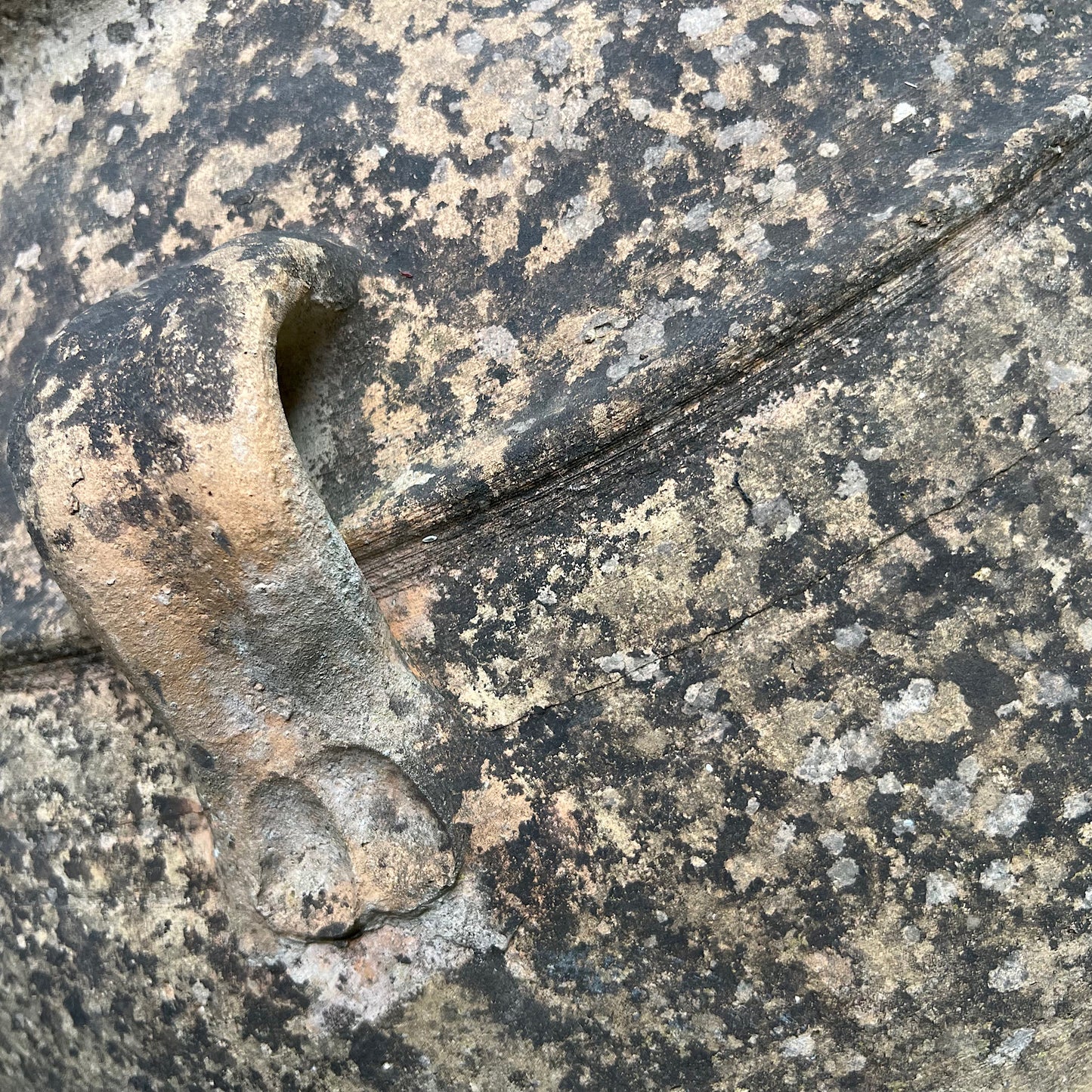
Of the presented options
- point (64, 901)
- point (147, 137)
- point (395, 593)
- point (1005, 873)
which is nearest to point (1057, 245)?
point (1005, 873)

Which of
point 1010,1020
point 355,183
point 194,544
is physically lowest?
point 1010,1020

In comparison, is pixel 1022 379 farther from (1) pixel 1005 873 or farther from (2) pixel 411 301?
(2) pixel 411 301

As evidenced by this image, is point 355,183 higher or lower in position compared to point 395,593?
higher

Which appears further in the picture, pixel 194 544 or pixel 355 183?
pixel 355 183

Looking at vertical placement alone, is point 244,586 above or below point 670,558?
above
